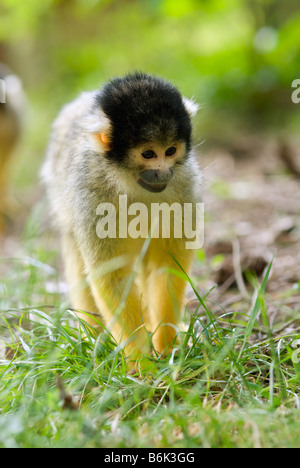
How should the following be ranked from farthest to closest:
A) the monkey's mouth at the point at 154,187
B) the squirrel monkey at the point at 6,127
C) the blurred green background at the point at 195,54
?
1. the blurred green background at the point at 195,54
2. the squirrel monkey at the point at 6,127
3. the monkey's mouth at the point at 154,187

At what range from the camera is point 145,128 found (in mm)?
2869

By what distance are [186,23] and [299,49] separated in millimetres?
2611

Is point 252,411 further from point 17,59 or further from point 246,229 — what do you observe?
point 17,59

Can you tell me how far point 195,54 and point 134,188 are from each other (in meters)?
8.30

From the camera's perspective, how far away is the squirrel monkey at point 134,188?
291cm

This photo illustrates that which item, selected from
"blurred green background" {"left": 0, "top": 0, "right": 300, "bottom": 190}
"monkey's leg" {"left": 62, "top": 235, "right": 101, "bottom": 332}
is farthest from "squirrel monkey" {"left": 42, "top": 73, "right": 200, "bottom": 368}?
"blurred green background" {"left": 0, "top": 0, "right": 300, "bottom": 190}

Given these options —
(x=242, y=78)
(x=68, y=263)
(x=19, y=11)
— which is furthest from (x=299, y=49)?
(x=68, y=263)

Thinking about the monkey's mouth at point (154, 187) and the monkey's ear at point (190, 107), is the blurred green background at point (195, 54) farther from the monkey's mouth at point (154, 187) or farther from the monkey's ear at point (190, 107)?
the monkey's mouth at point (154, 187)

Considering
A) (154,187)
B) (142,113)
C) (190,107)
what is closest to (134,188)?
(154,187)

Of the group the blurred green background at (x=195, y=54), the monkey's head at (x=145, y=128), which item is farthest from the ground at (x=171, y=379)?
the blurred green background at (x=195, y=54)

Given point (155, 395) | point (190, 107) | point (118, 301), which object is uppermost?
point (190, 107)

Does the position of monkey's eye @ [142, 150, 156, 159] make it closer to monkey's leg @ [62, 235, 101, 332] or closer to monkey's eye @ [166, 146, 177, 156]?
monkey's eye @ [166, 146, 177, 156]

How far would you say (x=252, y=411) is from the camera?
7.03 ft

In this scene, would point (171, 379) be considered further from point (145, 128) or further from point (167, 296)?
point (145, 128)
